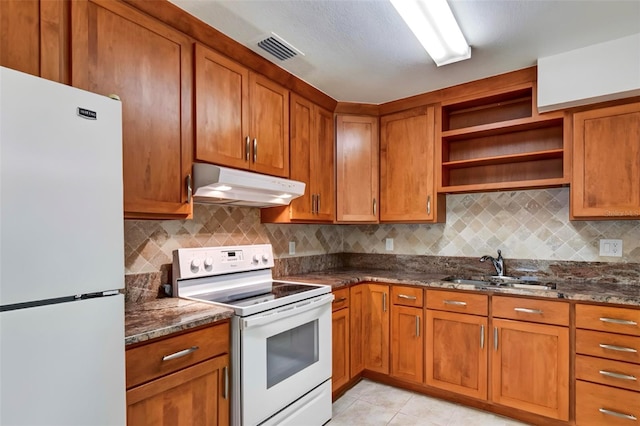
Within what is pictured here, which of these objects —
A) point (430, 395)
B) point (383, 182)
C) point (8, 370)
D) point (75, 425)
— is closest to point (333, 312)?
point (430, 395)

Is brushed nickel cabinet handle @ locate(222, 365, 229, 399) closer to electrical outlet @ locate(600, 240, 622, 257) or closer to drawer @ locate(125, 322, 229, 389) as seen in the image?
drawer @ locate(125, 322, 229, 389)

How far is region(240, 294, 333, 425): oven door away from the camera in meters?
1.70

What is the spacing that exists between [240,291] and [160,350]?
0.84 metres

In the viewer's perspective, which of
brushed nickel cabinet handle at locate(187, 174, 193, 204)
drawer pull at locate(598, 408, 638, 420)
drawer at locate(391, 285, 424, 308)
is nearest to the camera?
Result: brushed nickel cabinet handle at locate(187, 174, 193, 204)

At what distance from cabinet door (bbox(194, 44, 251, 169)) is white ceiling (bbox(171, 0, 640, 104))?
7.1 inches

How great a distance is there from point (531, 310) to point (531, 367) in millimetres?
370

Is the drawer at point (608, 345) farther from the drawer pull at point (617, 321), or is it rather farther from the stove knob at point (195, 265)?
the stove knob at point (195, 265)

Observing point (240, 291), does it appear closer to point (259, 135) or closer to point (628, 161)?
point (259, 135)

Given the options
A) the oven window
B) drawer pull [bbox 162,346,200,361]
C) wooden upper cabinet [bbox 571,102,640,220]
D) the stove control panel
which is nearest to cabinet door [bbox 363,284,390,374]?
the oven window

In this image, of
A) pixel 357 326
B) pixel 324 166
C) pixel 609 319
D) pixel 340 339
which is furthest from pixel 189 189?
pixel 609 319

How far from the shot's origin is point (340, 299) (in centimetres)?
258

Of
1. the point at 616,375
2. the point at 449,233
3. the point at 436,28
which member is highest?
the point at 436,28

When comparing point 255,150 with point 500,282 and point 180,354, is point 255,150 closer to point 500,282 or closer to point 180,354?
point 180,354

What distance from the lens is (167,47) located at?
1.75 metres
